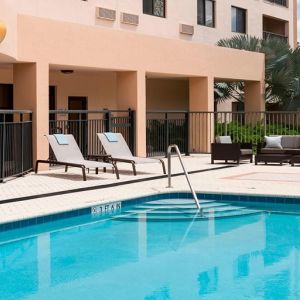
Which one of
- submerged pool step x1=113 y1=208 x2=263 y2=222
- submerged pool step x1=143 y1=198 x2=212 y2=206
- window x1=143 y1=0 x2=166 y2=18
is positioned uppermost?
window x1=143 y1=0 x2=166 y2=18

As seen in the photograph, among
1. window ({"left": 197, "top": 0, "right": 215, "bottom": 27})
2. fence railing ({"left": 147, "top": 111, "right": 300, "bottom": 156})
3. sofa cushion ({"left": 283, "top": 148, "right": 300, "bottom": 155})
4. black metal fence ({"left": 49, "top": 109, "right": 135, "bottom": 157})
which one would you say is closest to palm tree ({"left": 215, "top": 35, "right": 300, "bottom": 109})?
window ({"left": 197, "top": 0, "right": 215, "bottom": 27})

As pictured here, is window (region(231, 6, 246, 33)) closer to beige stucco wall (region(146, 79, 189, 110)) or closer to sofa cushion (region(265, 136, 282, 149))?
beige stucco wall (region(146, 79, 189, 110))

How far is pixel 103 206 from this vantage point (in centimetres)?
1139

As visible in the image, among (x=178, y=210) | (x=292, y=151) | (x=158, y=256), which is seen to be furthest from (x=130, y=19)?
(x=158, y=256)

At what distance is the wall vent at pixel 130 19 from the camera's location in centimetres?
2372

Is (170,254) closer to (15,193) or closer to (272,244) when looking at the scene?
(272,244)

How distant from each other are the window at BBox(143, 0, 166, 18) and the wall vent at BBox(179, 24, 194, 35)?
46.1 inches

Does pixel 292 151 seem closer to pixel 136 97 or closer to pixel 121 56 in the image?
pixel 136 97

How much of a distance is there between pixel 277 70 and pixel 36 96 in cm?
1392

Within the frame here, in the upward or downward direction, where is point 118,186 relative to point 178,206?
upward

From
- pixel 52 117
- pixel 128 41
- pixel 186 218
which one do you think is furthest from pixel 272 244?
pixel 52 117

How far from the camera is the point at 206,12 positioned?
95.7ft

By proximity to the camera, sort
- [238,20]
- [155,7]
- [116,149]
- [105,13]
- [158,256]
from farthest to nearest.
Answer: [238,20], [155,7], [105,13], [116,149], [158,256]

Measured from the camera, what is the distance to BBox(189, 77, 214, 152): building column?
2402cm
